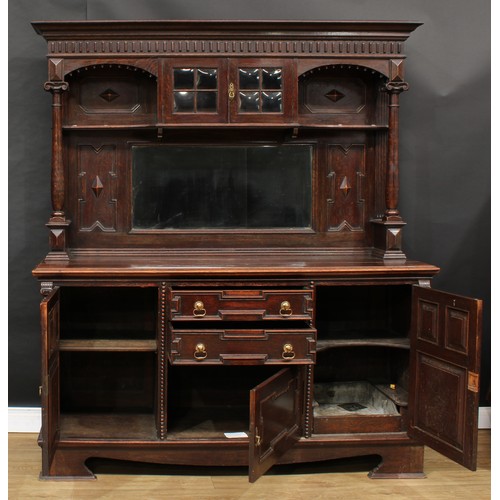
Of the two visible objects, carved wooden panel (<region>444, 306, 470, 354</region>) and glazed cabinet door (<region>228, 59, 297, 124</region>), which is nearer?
carved wooden panel (<region>444, 306, 470, 354</region>)

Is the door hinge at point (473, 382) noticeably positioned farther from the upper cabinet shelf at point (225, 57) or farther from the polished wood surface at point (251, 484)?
the upper cabinet shelf at point (225, 57)

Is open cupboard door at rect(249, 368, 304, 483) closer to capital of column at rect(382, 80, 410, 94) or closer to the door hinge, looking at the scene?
the door hinge

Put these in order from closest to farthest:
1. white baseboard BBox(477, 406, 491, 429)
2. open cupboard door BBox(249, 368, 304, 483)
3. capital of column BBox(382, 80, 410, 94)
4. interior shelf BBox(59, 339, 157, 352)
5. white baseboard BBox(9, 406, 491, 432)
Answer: open cupboard door BBox(249, 368, 304, 483) → interior shelf BBox(59, 339, 157, 352) → capital of column BBox(382, 80, 410, 94) → white baseboard BBox(9, 406, 491, 432) → white baseboard BBox(477, 406, 491, 429)

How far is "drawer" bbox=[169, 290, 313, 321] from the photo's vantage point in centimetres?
380

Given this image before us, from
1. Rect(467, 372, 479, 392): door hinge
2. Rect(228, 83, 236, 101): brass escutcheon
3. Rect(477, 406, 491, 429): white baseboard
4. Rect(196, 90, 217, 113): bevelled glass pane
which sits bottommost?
Rect(477, 406, 491, 429): white baseboard

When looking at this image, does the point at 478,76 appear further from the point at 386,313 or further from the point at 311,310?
the point at 311,310

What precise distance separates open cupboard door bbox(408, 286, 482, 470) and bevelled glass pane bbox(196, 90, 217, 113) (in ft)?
4.89

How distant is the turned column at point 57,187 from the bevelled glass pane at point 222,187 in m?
0.45

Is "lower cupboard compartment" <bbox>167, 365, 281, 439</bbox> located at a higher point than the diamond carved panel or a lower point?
lower

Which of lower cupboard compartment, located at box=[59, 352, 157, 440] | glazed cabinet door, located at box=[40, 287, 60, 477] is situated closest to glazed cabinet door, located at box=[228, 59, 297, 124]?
glazed cabinet door, located at box=[40, 287, 60, 477]

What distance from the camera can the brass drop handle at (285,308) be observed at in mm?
3828

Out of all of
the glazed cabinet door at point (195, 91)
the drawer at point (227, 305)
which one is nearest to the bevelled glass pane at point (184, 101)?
the glazed cabinet door at point (195, 91)

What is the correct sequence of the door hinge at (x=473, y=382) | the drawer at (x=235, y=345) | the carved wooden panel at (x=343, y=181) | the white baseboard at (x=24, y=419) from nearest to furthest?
1. the door hinge at (x=473, y=382)
2. the drawer at (x=235, y=345)
3. the carved wooden panel at (x=343, y=181)
4. the white baseboard at (x=24, y=419)

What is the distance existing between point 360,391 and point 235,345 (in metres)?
1.11
